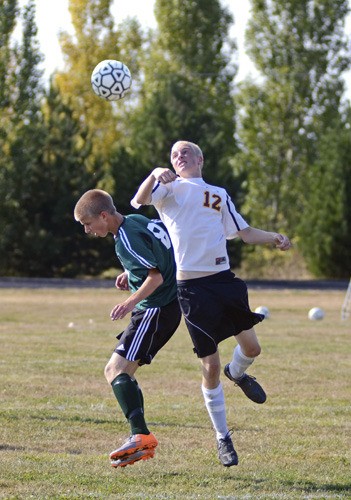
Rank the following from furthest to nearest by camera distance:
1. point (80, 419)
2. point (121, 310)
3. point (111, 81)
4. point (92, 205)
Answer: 1. point (111, 81)
2. point (80, 419)
3. point (92, 205)
4. point (121, 310)

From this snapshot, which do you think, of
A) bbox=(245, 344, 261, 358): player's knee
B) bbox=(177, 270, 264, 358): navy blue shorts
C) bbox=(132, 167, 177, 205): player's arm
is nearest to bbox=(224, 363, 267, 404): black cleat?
bbox=(245, 344, 261, 358): player's knee

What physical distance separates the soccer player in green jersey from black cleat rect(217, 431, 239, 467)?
1.88 feet

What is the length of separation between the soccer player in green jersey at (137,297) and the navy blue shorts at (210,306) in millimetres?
111

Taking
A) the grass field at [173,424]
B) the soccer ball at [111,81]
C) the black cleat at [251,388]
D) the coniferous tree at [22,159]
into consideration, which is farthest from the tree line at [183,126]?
the black cleat at [251,388]

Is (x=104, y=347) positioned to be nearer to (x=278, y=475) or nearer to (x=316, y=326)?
(x=316, y=326)

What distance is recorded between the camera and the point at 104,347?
16.5 meters

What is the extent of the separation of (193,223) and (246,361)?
1186mm

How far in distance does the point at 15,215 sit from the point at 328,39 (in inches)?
925

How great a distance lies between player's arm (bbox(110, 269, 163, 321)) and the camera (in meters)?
6.86

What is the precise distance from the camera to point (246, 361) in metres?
7.86

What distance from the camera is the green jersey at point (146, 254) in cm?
711

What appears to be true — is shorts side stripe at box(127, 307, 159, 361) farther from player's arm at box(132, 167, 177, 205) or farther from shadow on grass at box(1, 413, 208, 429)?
shadow on grass at box(1, 413, 208, 429)

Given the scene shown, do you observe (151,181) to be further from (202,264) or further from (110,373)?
(110,373)

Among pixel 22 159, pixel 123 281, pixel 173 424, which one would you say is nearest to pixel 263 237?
pixel 123 281
